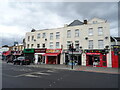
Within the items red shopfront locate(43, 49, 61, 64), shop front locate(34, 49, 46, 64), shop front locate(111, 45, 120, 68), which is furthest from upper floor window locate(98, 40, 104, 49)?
shop front locate(34, 49, 46, 64)

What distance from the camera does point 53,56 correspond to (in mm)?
28344

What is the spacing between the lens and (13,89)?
6.31 meters

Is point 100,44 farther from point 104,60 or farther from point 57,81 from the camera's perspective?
point 57,81

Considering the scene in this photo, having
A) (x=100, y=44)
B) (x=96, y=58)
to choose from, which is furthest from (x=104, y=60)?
(x=100, y=44)

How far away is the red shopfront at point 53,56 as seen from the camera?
26.9m

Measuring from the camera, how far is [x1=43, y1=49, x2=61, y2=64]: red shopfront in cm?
2688

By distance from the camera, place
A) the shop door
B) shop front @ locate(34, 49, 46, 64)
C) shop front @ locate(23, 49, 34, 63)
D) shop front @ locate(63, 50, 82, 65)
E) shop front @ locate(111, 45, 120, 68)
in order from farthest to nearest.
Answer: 1. shop front @ locate(23, 49, 34, 63)
2. shop front @ locate(34, 49, 46, 64)
3. shop front @ locate(63, 50, 82, 65)
4. the shop door
5. shop front @ locate(111, 45, 120, 68)

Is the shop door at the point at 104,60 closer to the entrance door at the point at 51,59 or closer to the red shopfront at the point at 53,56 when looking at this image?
the red shopfront at the point at 53,56

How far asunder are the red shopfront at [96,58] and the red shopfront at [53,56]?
24.4 feet

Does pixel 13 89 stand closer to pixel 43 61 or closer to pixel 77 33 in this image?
pixel 77 33

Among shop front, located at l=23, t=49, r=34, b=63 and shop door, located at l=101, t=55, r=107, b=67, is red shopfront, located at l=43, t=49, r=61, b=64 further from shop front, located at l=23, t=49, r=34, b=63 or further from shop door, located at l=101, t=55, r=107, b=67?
shop door, located at l=101, t=55, r=107, b=67

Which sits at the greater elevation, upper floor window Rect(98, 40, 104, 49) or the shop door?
upper floor window Rect(98, 40, 104, 49)

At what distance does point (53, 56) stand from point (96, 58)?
11.1m

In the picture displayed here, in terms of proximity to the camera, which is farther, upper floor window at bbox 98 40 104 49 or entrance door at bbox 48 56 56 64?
entrance door at bbox 48 56 56 64
